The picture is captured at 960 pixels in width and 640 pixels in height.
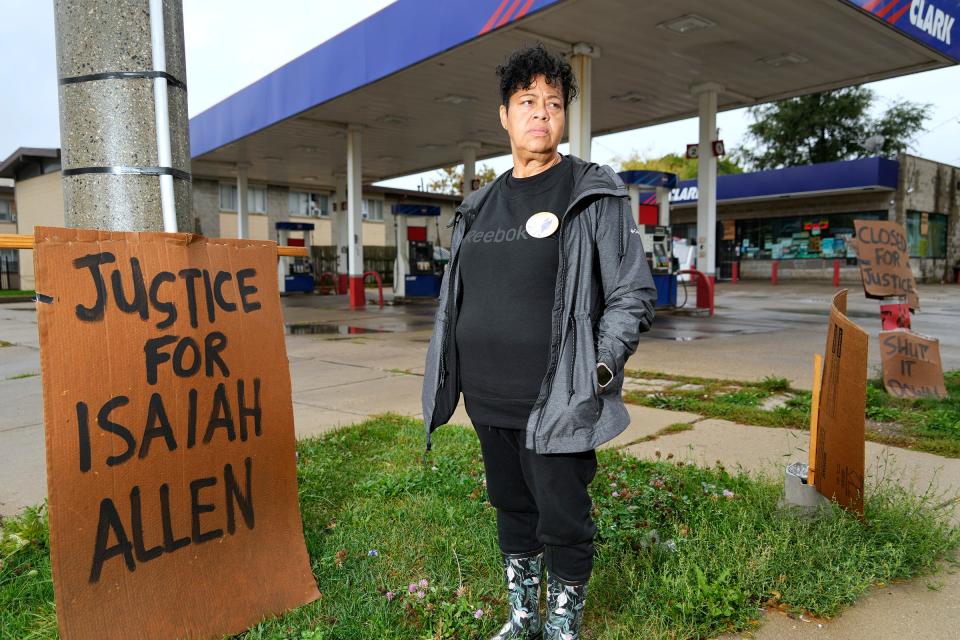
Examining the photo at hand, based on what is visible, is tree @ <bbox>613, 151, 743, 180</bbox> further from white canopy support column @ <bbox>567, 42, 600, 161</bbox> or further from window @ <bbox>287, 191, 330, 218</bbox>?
white canopy support column @ <bbox>567, 42, 600, 161</bbox>

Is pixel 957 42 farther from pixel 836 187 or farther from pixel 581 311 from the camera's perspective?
pixel 836 187

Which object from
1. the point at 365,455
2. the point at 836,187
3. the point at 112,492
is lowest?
the point at 365,455

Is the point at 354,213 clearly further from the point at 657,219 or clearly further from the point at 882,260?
the point at 882,260

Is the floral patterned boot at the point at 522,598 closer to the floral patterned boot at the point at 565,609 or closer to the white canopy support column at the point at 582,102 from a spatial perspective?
the floral patterned boot at the point at 565,609

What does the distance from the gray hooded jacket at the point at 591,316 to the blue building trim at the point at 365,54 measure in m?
7.82

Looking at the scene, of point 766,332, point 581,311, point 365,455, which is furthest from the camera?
point 766,332

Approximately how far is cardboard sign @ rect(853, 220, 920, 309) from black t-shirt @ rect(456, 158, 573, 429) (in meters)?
4.53

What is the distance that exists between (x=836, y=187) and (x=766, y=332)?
17.5 m

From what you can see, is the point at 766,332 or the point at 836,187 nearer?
the point at 766,332

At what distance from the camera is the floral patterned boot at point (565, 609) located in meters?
2.08

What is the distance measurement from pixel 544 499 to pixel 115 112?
6.21 feet

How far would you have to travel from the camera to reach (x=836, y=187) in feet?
82.3

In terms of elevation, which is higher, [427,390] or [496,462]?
[427,390]

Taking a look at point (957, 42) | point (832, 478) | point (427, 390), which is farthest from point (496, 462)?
point (957, 42)
